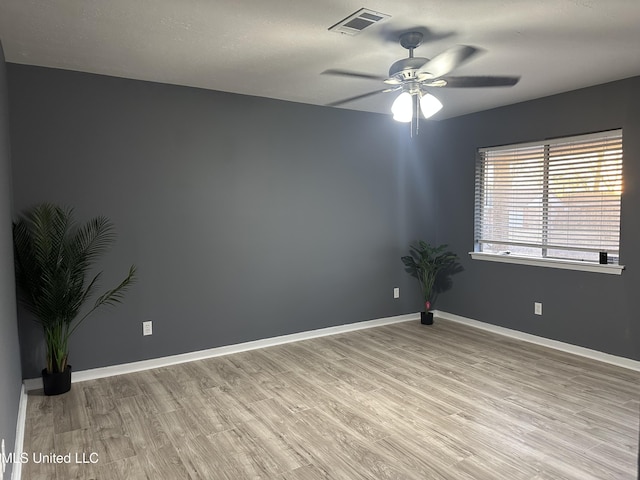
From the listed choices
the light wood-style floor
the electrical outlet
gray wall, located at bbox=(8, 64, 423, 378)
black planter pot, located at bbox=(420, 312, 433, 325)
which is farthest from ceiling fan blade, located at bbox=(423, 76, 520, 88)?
the electrical outlet

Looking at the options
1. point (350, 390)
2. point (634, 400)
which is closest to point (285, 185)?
point (350, 390)

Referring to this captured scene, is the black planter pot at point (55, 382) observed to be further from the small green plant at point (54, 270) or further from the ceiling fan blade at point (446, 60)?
the ceiling fan blade at point (446, 60)

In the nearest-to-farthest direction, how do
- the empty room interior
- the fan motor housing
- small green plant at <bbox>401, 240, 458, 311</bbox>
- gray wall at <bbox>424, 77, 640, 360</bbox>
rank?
the empty room interior
the fan motor housing
gray wall at <bbox>424, 77, 640, 360</bbox>
small green plant at <bbox>401, 240, 458, 311</bbox>

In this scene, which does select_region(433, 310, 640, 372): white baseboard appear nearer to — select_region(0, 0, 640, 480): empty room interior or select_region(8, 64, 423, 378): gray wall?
select_region(0, 0, 640, 480): empty room interior

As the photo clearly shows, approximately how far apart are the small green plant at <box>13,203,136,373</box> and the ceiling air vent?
2.34 meters

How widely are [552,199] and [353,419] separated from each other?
295 cm

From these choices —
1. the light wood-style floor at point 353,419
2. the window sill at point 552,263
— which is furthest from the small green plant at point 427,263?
the light wood-style floor at point 353,419

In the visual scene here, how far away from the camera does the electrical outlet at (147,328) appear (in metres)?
3.74

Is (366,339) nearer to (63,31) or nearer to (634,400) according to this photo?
(634,400)

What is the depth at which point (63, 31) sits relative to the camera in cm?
261

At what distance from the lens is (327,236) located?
468 centimetres

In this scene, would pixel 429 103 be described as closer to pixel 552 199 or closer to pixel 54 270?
pixel 552 199

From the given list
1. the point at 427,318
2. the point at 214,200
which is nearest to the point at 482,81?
the point at 214,200

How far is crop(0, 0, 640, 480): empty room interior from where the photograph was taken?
96.8 inches
